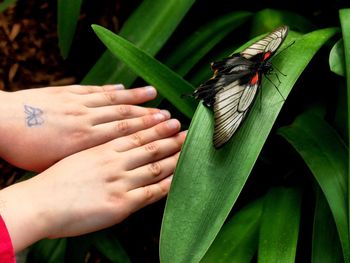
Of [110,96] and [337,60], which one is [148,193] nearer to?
[110,96]

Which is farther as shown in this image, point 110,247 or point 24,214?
point 110,247

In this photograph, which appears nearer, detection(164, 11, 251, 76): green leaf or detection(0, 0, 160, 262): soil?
detection(164, 11, 251, 76): green leaf

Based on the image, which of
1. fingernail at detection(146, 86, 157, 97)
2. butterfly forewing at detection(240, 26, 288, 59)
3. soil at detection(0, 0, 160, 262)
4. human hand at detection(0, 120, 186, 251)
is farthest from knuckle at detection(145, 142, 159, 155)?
soil at detection(0, 0, 160, 262)

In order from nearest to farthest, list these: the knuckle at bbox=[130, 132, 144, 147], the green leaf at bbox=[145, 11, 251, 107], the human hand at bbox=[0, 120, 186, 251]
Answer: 1. the human hand at bbox=[0, 120, 186, 251]
2. the knuckle at bbox=[130, 132, 144, 147]
3. the green leaf at bbox=[145, 11, 251, 107]

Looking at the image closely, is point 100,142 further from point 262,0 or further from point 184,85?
point 262,0

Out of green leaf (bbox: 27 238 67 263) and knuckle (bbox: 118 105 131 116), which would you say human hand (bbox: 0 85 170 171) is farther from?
green leaf (bbox: 27 238 67 263)

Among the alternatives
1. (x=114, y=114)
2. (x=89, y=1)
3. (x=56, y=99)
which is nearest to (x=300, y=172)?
(x=114, y=114)

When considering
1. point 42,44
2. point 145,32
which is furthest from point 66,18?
point 42,44
